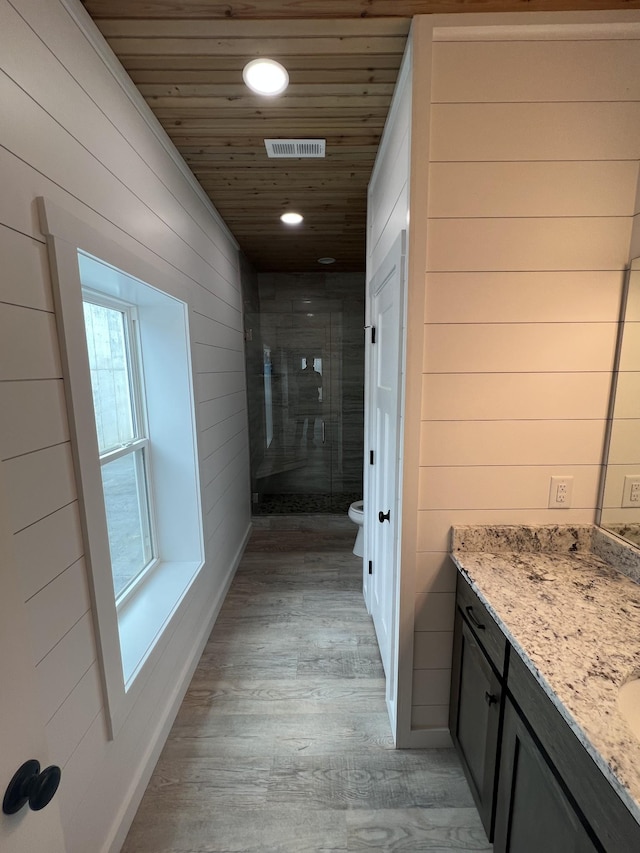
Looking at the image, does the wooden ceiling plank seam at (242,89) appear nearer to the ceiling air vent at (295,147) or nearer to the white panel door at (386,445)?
the ceiling air vent at (295,147)

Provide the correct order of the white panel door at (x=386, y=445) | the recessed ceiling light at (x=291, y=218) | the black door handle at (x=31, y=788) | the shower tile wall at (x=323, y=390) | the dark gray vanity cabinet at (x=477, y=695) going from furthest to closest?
the shower tile wall at (x=323, y=390)
the recessed ceiling light at (x=291, y=218)
the white panel door at (x=386, y=445)
the dark gray vanity cabinet at (x=477, y=695)
the black door handle at (x=31, y=788)

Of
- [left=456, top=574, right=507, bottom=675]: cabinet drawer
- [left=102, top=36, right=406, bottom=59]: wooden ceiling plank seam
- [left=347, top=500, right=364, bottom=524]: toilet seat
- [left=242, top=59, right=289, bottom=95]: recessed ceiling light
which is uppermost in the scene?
[left=102, top=36, right=406, bottom=59]: wooden ceiling plank seam

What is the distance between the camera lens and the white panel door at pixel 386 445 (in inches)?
60.6

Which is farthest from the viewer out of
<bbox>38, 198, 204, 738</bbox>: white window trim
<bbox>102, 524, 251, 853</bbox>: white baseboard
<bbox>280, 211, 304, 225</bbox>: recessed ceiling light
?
<bbox>280, 211, 304, 225</bbox>: recessed ceiling light

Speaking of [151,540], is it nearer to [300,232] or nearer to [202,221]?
[202,221]

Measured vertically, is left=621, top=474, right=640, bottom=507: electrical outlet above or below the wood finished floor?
above

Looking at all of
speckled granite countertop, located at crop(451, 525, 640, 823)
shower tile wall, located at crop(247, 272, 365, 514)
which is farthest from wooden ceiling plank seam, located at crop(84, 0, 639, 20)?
shower tile wall, located at crop(247, 272, 365, 514)

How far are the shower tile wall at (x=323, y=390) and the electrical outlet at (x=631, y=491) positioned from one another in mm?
3025

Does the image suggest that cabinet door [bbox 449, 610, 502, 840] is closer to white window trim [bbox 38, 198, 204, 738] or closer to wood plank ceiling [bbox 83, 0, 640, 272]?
white window trim [bbox 38, 198, 204, 738]

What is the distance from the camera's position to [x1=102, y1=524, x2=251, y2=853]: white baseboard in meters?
1.24

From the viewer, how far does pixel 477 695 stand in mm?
1271

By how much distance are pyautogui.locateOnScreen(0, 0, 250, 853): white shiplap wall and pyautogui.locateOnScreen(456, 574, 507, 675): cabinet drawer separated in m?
1.23

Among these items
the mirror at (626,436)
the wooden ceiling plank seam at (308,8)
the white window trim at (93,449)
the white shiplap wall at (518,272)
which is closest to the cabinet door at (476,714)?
the white shiplap wall at (518,272)

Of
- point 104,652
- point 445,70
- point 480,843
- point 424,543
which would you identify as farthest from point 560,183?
point 480,843
